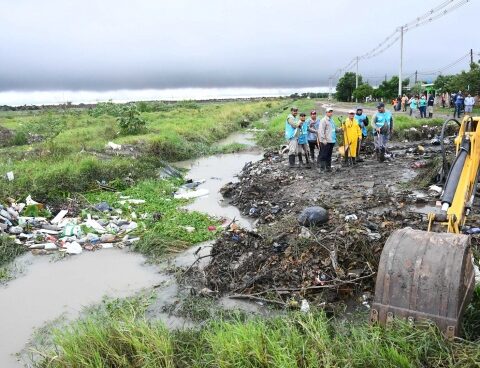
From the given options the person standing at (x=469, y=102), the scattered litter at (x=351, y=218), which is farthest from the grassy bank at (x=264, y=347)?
the person standing at (x=469, y=102)

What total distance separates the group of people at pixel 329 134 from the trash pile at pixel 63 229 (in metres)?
4.99

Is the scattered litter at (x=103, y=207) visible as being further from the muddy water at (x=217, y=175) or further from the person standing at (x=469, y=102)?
the person standing at (x=469, y=102)

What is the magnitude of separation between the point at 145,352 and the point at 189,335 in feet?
1.56

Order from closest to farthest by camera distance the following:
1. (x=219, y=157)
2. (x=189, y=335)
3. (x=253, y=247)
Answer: (x=189, y=335) → (x=253, y=247) → (x=219, y=157)

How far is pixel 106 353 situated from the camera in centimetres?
373

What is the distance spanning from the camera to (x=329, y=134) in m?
10.9

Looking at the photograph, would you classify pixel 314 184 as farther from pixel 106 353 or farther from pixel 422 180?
pixel 106 353

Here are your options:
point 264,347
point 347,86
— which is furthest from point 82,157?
point 347,86

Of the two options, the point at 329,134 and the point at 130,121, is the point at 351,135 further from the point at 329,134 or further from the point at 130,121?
the point at 130,121

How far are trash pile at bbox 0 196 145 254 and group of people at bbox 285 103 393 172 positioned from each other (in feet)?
16.4

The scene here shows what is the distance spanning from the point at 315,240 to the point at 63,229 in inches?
197

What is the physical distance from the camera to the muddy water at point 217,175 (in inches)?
377

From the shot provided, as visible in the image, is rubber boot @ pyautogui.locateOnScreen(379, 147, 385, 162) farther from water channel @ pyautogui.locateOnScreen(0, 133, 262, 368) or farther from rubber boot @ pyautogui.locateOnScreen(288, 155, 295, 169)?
water channel @ pyautogui.locateOnScreen(0, 133, 262, 368)

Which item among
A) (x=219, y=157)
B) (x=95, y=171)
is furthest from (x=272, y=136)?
(x=95, y=171)
